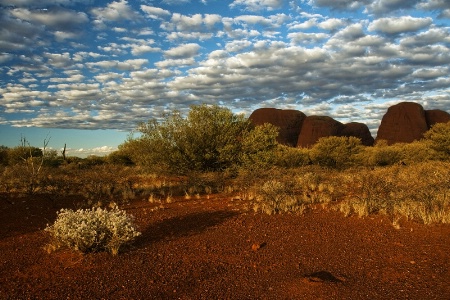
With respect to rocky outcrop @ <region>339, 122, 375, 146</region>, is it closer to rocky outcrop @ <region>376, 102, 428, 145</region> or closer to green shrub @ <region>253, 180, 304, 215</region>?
rocky outcrop @ <region>376, 102, 428, 145</region>

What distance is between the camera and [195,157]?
17641 millimetres

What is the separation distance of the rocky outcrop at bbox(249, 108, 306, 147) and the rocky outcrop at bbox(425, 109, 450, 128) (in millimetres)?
22193

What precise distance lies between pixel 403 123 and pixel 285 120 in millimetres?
21285

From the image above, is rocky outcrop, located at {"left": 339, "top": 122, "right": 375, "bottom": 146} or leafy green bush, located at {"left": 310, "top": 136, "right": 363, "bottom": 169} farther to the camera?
rocky outcrop, located at {"left": 339, "top": 122, "right": 375, "bottom": 146}

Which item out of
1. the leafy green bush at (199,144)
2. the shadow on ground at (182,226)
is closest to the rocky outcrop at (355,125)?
the leafy green bush at (199,144)

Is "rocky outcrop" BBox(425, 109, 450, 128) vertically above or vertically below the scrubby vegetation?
above

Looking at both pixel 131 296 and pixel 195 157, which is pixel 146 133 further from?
pixel 131 296

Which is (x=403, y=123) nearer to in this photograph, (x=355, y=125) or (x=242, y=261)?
(x=355, y=125)

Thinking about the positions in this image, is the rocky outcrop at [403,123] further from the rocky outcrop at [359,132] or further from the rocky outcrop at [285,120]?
the rocky outcrop at [285,120]

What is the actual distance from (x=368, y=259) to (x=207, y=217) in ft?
15.5

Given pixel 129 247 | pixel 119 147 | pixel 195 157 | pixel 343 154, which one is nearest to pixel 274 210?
pixel 129 247

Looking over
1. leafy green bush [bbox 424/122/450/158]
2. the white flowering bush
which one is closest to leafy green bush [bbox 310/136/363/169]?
leafy green bush [bbox 424/122/450/158]

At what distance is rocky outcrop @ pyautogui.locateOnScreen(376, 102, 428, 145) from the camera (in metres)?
62.0

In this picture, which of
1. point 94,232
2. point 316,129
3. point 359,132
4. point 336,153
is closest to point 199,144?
point 94,232
